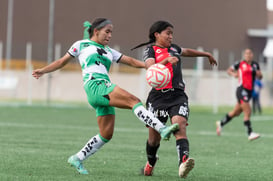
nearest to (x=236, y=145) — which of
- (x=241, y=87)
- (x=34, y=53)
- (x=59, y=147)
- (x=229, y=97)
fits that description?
(x=241, y=87)

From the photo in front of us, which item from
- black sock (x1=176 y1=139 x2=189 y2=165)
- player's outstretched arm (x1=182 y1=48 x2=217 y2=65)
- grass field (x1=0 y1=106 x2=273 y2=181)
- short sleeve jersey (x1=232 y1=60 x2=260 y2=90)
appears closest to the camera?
black sock (x1=176 y1=139 x2=189 y2=165)

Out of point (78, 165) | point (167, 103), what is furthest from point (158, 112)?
point (78, 165)

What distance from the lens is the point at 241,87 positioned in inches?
715

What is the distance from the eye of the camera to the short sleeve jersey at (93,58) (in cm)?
942

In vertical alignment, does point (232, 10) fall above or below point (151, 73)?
above

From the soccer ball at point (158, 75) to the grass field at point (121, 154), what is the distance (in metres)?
1.30

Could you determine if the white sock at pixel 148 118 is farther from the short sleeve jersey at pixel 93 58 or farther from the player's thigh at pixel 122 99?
the short sleeve jersey at pixel 93 58

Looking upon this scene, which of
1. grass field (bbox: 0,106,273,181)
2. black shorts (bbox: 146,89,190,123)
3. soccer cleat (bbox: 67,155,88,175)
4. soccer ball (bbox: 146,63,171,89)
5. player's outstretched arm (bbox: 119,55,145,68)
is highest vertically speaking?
player's outstretched arm (bbox: 119,55,145,68)

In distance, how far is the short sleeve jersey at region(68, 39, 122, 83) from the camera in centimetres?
942

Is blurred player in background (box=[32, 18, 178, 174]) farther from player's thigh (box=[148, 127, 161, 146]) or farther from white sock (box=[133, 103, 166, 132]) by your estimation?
player's thigh (box=[148, 127, 161, 146])

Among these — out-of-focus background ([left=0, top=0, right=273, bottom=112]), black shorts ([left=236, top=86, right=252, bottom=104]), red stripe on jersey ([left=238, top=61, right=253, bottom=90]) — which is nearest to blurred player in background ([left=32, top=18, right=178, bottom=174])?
black shorts ([left=236, top=86, right=252, bottom=104])

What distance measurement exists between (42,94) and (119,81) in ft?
14.7

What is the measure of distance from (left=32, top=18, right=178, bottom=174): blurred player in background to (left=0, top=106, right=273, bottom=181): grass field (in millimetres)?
552

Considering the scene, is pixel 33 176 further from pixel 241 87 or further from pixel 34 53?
pixel 34 53
